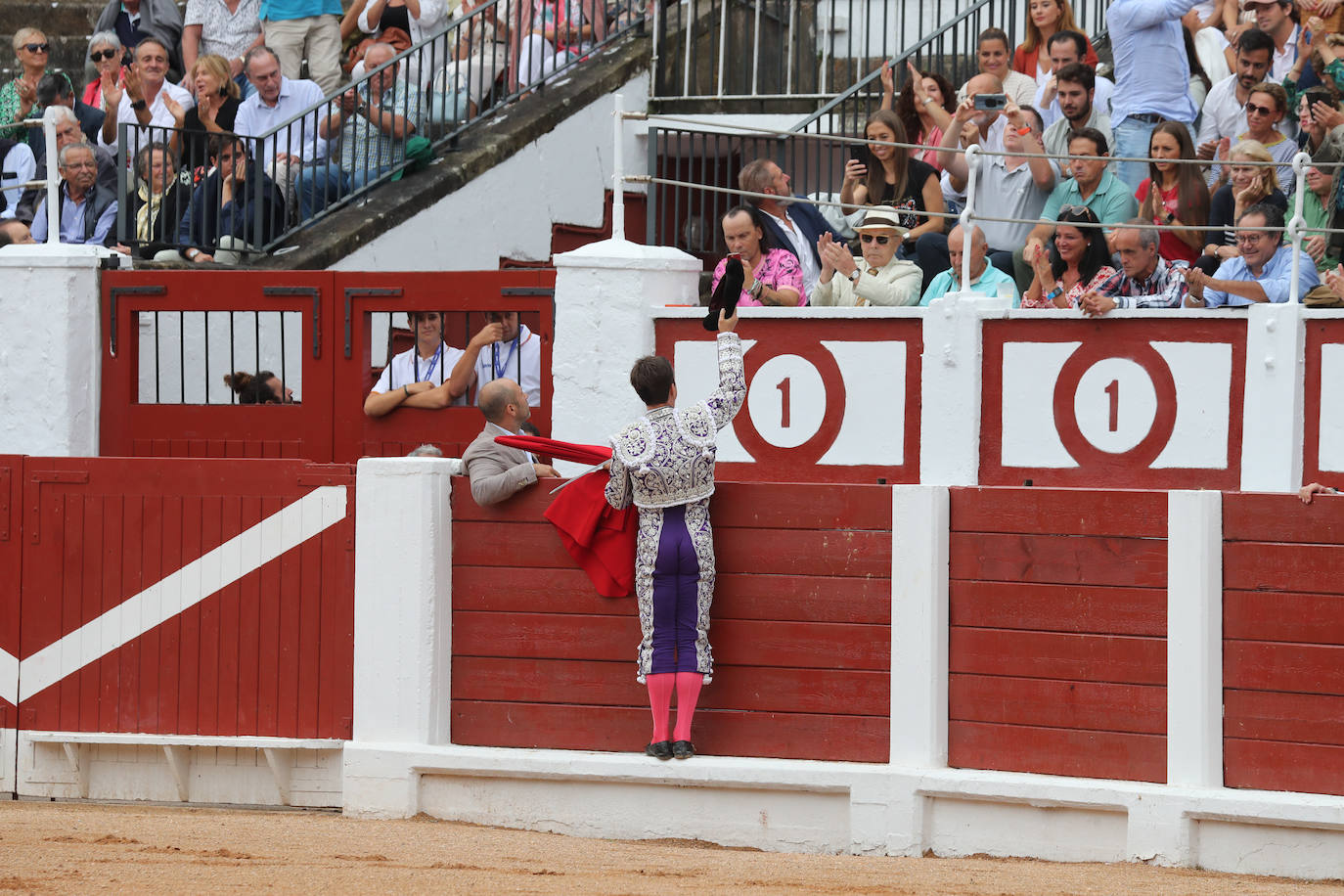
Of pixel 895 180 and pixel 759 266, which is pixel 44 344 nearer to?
pixel 759 266

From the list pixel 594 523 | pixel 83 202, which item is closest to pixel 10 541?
pixel 594 523

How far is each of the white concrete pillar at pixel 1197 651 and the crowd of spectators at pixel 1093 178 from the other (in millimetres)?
1362

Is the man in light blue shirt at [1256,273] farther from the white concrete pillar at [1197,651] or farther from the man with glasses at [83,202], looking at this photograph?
the man with glasses at [83,202]

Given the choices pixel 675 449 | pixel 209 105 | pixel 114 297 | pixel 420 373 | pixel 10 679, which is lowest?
pixel 10 679

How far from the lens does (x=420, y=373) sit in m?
8.77

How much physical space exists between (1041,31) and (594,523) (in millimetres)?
4750

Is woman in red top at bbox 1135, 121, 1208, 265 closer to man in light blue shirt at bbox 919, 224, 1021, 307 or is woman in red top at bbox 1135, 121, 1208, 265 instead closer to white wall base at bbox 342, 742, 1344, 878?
man in light blue shirt at bbox 919, 224, 1021, 307

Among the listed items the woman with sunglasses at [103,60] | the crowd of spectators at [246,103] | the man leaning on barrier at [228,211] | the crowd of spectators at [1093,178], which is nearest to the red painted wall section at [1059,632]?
the crowd of spectators at [1093,178]

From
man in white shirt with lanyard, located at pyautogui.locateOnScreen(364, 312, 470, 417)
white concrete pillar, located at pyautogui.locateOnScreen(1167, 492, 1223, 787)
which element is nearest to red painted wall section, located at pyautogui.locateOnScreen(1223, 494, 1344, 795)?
white concrete pillar, located at pyautogui.locateOnScreen(1167, 492, 1223, 787)

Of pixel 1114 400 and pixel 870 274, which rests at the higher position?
pixel 870 274

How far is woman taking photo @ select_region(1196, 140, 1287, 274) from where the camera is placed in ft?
25.6

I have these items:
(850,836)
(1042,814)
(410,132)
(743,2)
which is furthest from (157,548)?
(743,2)

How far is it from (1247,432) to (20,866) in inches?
176

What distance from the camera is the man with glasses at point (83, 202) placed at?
10578 mm
